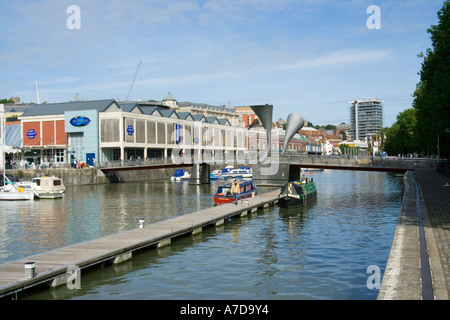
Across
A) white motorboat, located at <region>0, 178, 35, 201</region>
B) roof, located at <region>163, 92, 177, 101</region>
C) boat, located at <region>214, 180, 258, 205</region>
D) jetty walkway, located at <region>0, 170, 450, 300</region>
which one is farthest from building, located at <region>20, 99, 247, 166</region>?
roof, located at <region>163, 92, 177, 101</region>

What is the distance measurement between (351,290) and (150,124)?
92.2 m

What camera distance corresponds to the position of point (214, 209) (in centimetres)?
3784

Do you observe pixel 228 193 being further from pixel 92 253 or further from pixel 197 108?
pixel 197 108

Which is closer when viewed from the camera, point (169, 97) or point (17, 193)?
point (17, 193)

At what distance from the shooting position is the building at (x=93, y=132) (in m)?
96.2

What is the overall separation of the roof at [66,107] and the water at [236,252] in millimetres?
56271

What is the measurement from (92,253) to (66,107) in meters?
89.1

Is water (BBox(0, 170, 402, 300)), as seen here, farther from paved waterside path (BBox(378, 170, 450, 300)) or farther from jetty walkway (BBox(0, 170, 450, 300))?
paved waterside path (BBox(378, 170, 450, 300))

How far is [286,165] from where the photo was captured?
7631 centimetres

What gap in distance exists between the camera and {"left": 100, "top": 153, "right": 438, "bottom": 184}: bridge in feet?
229

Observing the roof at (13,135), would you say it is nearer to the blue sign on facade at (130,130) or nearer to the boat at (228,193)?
the blue sign on facade at (130,130)

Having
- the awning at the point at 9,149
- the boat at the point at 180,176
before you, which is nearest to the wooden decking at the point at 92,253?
the boat at the point at 180,176

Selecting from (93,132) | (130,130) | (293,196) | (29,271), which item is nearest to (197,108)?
(130,130)

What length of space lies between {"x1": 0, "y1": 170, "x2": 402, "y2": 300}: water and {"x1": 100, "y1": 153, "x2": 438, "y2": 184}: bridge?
2458cm
